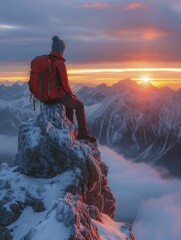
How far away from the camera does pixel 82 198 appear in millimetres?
24141

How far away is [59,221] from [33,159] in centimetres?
691

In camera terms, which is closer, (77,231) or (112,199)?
(77,231)

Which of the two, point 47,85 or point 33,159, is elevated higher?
point 47,85

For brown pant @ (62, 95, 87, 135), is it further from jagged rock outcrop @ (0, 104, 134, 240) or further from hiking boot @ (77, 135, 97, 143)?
jagged rock outcrop @ (0, 104, 134, 240)

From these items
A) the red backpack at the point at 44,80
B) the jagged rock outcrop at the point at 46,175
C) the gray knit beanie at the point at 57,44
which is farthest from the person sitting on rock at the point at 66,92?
the jagged rock outcrop at the point at 46,175

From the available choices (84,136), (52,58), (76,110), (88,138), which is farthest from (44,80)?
(88,138)

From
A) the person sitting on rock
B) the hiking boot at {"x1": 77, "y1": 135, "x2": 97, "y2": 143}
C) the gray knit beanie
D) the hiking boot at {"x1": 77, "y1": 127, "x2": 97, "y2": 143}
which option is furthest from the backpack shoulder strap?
the hiking boot at {"x1": 77, "y1": 135, "x2": 97, "y2": 143}

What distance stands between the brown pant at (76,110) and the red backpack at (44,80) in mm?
475

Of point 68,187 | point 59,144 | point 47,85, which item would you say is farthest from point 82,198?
point 47,85

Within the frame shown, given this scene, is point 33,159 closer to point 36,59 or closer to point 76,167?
point 76,167

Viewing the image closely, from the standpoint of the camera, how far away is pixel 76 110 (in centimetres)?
2573

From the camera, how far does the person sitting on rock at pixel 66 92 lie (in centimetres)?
2462

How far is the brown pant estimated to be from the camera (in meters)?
25.1

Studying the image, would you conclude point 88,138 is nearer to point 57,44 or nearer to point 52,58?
point 52,58
